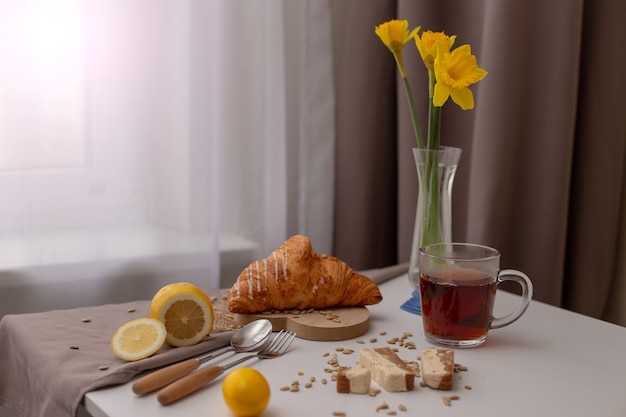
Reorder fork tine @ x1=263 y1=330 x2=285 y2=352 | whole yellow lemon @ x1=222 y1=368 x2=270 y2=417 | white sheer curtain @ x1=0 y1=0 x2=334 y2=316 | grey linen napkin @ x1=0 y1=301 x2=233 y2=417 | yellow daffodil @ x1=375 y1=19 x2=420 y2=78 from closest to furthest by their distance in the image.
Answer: whole yellow lemon @ x1=222 y1=368 x2=270 y2=417 < grey linen napkin @ x1=0 y1=301 x2=233 y2=417 < fork tine @ x1=263 y1=330 x2=285 y2=352 < yellow daffodil @ x1=375 y1=19 x2=420 y2=78 < white sheer curtain @ x1=0 y1=0 x2=334 y2=316

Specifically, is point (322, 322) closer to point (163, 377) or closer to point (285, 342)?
point (285, 342)

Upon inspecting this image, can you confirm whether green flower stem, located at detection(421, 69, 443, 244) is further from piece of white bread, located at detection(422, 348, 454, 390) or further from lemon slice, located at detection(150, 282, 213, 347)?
lemon slice, located at detection(150, 282, 213, 347)

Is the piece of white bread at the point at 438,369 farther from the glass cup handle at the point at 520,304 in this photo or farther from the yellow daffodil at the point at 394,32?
the yellow daffodil at the point at 394,32

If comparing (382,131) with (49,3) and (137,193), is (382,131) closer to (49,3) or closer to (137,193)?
(137,193)

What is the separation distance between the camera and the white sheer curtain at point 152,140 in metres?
1.44

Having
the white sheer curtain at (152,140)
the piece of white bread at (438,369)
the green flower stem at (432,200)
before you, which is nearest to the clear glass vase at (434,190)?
the green flower stem at (432,200)

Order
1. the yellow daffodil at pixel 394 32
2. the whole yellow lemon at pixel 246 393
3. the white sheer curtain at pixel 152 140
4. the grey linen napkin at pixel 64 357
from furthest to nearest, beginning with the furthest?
1. the white sheer curtain at pixel 152 140
2. the yellow daffodil at pixel 394 32
3. the grey linen napkin at pixel 64 357
4. the whole yellow lemon at pixel 246 393

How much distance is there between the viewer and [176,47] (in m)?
1.59

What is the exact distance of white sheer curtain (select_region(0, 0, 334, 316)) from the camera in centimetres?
144

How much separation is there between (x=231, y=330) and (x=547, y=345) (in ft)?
1.50

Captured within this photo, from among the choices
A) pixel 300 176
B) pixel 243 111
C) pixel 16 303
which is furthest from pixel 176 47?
pixel 16 303

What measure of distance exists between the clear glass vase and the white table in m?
0.14

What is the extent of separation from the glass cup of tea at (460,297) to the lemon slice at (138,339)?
369mm

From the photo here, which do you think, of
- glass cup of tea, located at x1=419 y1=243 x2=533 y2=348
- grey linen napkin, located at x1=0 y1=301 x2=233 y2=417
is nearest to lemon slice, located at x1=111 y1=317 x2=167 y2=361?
grey linen napkin, located at x1=0 y1=301 x2=233 y2=417
